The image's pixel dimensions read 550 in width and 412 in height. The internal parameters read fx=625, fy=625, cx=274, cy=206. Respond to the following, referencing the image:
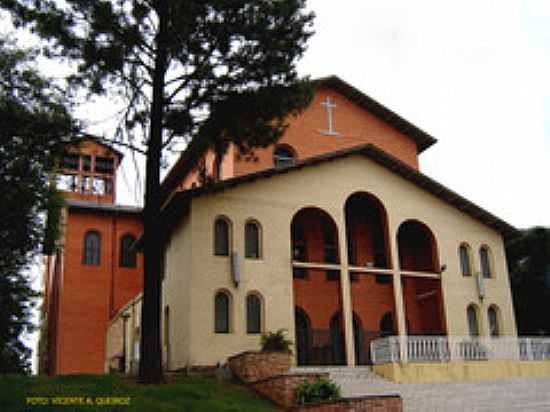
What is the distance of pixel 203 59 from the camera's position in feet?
56.8

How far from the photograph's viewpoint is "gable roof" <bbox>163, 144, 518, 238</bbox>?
67.2 feet

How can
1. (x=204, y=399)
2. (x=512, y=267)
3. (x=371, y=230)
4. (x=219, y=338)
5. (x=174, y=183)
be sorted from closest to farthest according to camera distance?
1. (x=204, y=399)
2. (x=219, y=338)
3. (x=371, y=230)
4. (x=512, y=267)
5. (x=174, y=183)

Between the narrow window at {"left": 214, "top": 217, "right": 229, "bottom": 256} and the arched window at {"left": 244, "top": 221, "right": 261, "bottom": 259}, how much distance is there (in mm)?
652

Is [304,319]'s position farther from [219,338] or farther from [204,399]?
[204,399]

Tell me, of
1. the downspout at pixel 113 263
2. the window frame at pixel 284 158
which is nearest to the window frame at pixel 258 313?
the window frame at pixel 284 158

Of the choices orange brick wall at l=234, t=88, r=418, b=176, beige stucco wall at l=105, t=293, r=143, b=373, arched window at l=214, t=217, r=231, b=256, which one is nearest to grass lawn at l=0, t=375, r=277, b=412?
arched window at l=214, t=217, r=231, b=256

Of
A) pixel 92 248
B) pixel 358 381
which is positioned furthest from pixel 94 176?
pixel 358 381

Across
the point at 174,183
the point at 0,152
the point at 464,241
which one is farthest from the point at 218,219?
the point at 174,183

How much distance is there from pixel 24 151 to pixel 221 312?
7.54m

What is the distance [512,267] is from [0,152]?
24310 mm

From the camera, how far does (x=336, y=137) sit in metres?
28.4

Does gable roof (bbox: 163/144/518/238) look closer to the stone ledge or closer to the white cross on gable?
the white cross on gable

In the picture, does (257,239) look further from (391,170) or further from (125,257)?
(125,257)

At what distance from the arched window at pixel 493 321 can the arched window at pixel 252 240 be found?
9808mm
